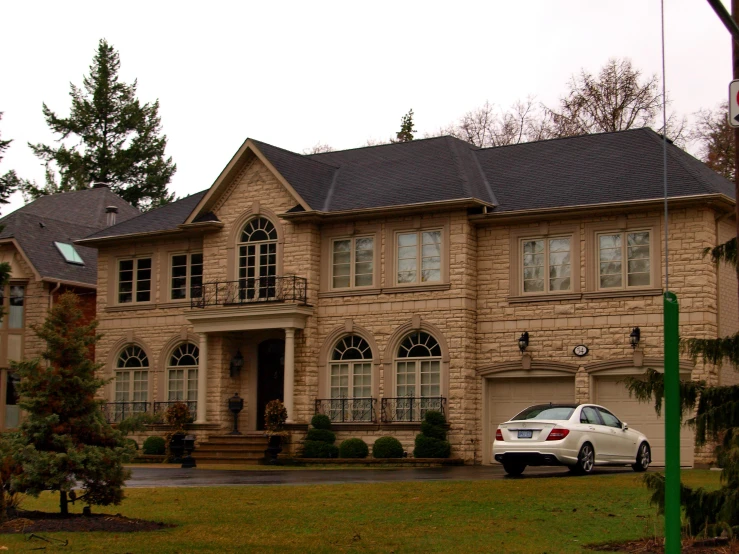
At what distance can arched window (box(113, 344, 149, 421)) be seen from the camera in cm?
3381

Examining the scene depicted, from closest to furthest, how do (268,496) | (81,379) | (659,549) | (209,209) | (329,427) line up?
(659,549) → (81,379) → (268,496) → (329,427) → (209,209)

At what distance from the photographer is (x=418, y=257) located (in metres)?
29.5

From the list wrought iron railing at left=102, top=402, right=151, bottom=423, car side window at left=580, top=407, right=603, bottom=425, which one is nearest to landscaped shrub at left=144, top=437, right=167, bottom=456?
wrought iron railing at left=102, top=402, right=151, bottom=423

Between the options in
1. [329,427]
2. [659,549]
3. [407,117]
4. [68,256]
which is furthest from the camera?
[407,117]

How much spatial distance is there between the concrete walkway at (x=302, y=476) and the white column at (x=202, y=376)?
550 cm

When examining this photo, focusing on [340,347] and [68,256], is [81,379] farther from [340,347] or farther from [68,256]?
[68,256]

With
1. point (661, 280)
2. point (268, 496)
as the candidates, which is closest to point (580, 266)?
point (661, 280)

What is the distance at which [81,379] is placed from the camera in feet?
42.9

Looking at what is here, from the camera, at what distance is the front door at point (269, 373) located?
32344mm

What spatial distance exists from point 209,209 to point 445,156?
688cm

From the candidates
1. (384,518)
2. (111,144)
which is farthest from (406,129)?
(384,518)

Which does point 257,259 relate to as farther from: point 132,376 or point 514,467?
point 514,467

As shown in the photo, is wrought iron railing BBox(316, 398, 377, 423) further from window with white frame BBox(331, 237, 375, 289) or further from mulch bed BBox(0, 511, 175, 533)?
mulch bed BBox(0, 511, 175, 533)

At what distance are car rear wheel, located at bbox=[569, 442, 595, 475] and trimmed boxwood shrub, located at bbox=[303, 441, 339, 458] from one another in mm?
9413
